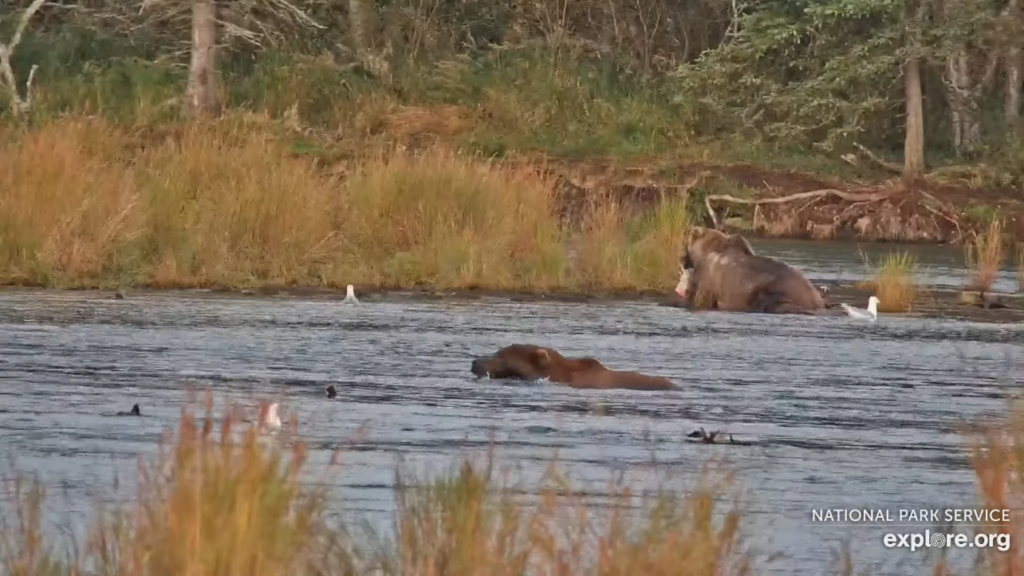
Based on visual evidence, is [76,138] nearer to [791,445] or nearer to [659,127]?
[791,445]

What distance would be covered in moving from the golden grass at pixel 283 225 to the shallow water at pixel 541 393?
3.38 feet

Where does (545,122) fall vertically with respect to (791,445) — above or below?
above

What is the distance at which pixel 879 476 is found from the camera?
9953 millimetres

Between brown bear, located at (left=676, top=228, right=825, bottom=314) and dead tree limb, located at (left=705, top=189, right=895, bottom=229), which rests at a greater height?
dead tree limb, located at (left=705, top=189, right=895, bottom=229)

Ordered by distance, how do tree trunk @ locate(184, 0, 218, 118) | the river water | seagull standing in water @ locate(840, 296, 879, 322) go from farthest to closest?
tree trunk @ locate(184, 0, 218, 118) < seagull standing in water @ locate(840, 296, 879, 322) < the river water

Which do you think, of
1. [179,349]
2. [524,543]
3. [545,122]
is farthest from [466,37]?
[524,543]

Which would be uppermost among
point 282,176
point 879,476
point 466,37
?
point 466,37

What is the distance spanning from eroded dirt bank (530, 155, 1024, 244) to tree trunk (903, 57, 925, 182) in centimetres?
118

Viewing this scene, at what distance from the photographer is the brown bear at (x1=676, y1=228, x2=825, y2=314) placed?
19.2m

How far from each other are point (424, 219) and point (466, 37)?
66.1 ft

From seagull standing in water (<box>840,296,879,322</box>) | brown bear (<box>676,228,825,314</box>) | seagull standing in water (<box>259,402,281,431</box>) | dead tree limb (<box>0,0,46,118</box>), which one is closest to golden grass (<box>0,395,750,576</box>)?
seagull standing in water (<box>259,402,281,431</box>)

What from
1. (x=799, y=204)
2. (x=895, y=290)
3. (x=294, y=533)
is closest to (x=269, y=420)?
(x=294, y=533)

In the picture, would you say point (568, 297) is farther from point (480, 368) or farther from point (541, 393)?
point (541, 393)

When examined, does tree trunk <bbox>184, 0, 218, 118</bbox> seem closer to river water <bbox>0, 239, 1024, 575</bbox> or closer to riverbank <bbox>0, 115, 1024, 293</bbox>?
riverbank <bbox>0, 115, 1024, 293</bbox>
